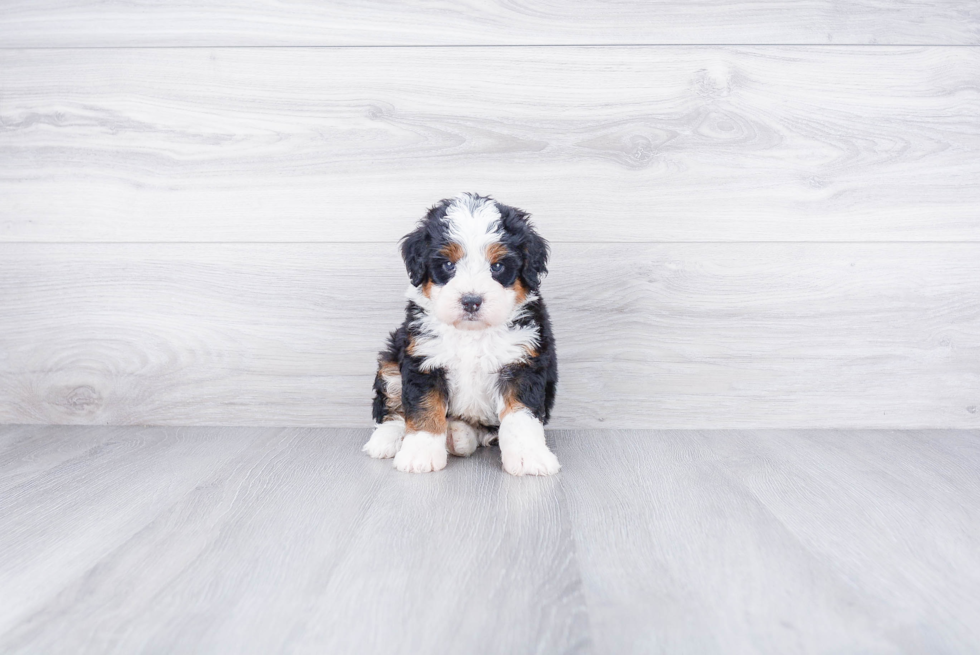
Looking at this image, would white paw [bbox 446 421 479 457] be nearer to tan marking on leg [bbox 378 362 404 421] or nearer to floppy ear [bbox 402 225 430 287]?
tan marking on leg [bbox 378 362 404 421]

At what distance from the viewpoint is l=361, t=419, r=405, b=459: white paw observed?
1.80 metres

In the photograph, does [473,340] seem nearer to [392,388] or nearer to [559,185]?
[392,388]

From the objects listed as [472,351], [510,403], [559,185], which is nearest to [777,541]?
[510,403]

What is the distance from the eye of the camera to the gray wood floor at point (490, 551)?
95 cm

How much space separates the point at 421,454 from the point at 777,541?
767 mm

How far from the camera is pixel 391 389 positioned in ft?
5.98

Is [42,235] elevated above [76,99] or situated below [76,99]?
below

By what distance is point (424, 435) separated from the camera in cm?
166

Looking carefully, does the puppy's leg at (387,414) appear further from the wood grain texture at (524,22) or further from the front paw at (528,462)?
the wood grain texture at (524,22)

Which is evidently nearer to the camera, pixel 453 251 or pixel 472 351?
pixel 453 251

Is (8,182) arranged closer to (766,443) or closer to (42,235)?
(42,235)

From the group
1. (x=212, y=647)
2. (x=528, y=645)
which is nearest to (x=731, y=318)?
(x=528, y=645)

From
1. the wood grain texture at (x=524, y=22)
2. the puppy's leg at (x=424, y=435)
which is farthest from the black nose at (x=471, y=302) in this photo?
the wood grain texture at (x=524, y=22)

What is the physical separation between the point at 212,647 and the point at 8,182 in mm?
1757
